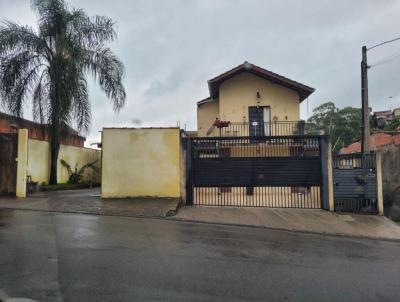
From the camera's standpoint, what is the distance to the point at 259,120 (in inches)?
912

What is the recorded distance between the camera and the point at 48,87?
20109 millimetres

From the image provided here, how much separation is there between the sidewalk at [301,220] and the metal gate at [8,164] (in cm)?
712

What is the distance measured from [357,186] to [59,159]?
1611 centimetres

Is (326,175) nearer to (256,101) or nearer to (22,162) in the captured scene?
(256,101)

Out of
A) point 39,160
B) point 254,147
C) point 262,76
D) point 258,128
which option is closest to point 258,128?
point 258,128

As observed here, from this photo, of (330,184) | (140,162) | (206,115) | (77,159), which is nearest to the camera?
(330,184)

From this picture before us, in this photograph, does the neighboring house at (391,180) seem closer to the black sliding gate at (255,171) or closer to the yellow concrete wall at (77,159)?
the black sliding gate at (255,171)

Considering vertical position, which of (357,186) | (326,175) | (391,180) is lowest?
(357,186)

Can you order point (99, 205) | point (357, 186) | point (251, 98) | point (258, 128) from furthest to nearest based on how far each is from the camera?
point (251, 98), point (258, 128), point (357, 186), point (99, 205)

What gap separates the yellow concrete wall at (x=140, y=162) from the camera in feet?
51.4

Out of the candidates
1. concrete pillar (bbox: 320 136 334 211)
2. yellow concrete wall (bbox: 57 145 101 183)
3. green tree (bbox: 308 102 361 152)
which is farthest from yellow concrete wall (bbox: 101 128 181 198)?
green tree (bbox: 308 102 361 152)

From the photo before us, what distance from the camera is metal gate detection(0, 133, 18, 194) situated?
53.1ft

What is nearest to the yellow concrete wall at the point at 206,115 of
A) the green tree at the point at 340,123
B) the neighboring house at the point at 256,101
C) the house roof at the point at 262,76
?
the neighboring house at the point at 256,101

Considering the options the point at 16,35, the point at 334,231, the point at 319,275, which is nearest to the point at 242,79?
the point at 16,35
